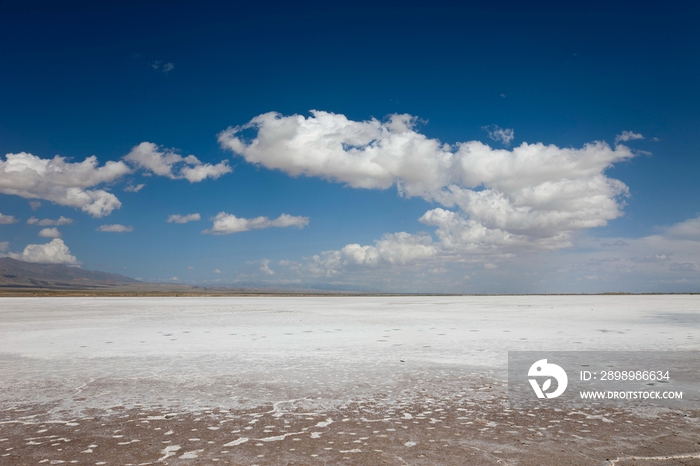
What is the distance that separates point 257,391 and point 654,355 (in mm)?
11164

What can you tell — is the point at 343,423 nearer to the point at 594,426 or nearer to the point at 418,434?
the point at 418,434

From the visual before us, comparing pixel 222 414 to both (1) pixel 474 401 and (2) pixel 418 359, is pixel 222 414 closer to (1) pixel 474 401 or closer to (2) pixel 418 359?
(1) pixel 474 401

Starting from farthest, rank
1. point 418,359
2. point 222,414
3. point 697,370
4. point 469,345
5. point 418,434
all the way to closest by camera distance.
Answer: point 469,345 → point 418,359 → point 697,370 → point 222,414 → point 418,434

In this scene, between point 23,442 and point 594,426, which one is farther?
point 594,426

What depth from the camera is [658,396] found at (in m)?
8.95

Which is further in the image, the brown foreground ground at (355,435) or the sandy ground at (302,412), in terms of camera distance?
the sandy ground at (302,412)

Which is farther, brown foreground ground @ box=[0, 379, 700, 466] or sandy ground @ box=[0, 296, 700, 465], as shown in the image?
sandy ground @ box=[0, 296, 700, 465]

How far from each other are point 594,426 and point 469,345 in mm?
8937

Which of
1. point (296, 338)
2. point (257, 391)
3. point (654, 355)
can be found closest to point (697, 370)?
point (654, 355)

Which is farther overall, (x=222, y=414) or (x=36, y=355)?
(x=36, y=355)

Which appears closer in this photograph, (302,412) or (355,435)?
(355,435)

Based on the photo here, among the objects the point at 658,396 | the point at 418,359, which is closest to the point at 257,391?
the point at 418,359

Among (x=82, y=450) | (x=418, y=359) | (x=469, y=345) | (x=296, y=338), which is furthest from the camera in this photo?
(x=296, y=338)

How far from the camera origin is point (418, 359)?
13.3 m
